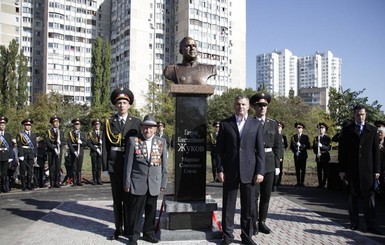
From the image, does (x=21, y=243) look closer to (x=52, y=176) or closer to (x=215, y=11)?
(x=52, y=176)

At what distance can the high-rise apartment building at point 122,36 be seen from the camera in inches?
2677

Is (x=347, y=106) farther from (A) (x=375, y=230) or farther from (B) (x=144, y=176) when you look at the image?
(B) (x=144, y=176)

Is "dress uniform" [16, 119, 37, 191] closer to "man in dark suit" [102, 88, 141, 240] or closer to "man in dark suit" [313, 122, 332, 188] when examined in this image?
"man in dark suit" [102, 88, 141, 240]

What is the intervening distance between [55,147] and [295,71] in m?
151

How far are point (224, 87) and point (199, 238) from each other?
6647 centimetres

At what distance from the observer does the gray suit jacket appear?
5969 mm

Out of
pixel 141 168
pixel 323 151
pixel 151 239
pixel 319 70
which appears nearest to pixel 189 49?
pixel 141 168

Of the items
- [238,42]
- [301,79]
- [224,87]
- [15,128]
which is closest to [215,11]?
[238,42]

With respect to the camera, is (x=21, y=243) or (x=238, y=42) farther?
(x=238, y=42)

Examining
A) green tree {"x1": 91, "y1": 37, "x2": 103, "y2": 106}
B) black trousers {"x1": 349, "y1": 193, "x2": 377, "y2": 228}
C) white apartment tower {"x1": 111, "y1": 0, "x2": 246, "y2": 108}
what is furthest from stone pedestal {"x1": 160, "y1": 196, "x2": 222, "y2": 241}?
white apartment tower {"x1": 111, "y1": 0, "x2": 246, "y2": 108}

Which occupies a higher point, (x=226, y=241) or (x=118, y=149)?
(x=118, y=149)

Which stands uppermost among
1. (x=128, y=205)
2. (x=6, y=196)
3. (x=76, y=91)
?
(x=76, y=91)

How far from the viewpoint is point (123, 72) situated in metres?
69.2

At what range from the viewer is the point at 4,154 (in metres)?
11.2
